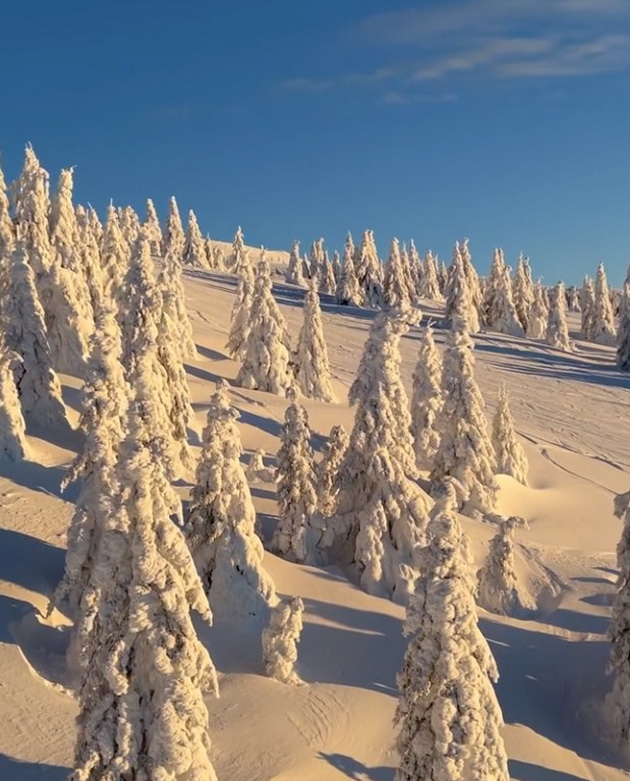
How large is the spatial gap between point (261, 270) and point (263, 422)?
12111mm

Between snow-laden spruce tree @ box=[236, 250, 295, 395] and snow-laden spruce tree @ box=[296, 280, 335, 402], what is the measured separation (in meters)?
1.28

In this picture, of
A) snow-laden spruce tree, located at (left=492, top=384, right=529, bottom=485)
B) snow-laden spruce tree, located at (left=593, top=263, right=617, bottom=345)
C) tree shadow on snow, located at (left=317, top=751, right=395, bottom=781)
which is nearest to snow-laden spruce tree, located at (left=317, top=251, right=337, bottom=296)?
snow-laden spruce tree, located at (left=593, top=263, right=617, bottom=345)

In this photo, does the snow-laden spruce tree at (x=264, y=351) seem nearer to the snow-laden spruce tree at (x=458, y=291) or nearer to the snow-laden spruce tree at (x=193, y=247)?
the snow-laden spruce tree at (x=458, y=291)

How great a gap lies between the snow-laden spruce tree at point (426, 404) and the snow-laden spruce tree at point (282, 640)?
1946cm

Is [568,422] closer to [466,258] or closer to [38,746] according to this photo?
[466,258]

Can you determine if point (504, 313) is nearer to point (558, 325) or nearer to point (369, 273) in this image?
point (558, 325)

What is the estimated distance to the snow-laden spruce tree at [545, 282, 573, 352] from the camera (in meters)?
85.1

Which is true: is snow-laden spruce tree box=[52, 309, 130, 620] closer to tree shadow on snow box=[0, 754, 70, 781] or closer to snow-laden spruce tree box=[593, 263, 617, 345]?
tree shadow on snow box=[0, 754, 70, 781]

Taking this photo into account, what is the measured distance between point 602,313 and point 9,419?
85.8 m

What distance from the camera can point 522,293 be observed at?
100250mm

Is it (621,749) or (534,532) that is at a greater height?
(534,532)

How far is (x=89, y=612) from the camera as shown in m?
15.9

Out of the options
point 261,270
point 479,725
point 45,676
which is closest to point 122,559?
point 479,725

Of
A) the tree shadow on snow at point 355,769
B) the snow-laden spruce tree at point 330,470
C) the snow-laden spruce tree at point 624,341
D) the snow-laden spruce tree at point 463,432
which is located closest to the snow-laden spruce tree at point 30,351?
the snow-laden spruce tree at point 330,470
